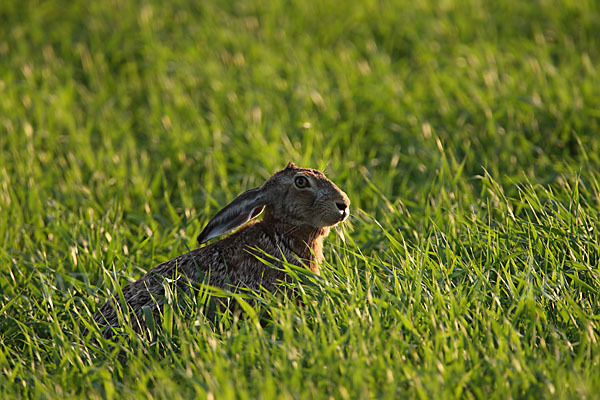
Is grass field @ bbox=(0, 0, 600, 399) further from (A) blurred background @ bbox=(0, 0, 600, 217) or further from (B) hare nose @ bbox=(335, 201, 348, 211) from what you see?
(B) hare nose @ bbox=(335, 201, 348, 211)

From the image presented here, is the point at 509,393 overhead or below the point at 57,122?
below

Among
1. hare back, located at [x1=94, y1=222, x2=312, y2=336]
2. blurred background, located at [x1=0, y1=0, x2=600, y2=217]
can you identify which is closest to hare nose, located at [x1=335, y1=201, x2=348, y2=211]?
hare back, located at [x1=94, y1=222, x2=312, y2=336]

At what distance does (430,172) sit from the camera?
219 inches

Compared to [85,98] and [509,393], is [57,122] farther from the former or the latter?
[509,393]

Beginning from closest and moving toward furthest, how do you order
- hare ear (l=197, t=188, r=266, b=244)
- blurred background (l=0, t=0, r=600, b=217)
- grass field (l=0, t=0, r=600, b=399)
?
grass field (l=0, t=0, r=600, b=399) → hare ear (l=197, t=188, r=266, b=244) → blurred background (l=0, t=0, r=600, b=217)

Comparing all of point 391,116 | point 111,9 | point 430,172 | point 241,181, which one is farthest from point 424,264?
point 111,9

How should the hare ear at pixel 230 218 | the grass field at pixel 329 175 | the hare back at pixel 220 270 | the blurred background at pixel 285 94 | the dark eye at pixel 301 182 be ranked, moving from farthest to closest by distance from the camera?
the blurred background at pixel 285 94 → the dark eye at pixel 301 182 → the hare ear at pixel 230 218 → the hare back at pixel 220 270 → the grass field at pixel 329 175

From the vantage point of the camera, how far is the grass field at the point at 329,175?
3213 mm

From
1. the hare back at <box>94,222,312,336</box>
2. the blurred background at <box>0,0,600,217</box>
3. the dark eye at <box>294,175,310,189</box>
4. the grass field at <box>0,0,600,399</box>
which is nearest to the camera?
the grass field at <box>0,0,600,399</box>

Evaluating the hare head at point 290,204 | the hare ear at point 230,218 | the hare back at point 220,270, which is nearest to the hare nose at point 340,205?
the hare head at point 290,204

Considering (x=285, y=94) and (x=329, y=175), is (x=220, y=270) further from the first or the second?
(x=285, y=94)

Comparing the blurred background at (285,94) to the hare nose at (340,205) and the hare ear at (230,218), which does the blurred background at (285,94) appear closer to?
the hare nose at (340,205)

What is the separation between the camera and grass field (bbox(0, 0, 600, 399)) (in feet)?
10.5

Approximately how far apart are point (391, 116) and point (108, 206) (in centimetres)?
253
